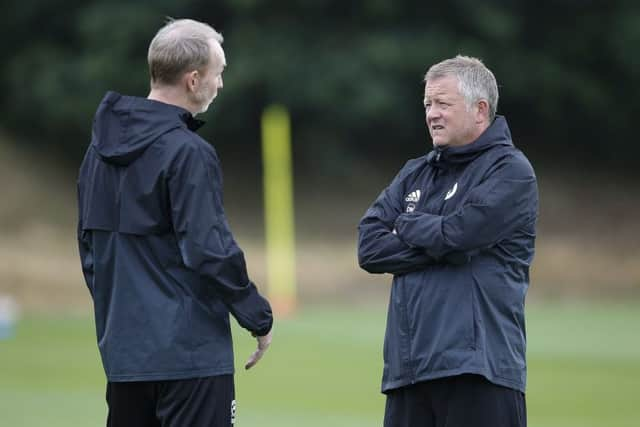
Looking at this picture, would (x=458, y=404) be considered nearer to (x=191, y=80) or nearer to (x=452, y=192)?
(x=452, y=192)

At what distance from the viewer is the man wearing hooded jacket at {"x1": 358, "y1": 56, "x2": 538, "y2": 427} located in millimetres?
4090

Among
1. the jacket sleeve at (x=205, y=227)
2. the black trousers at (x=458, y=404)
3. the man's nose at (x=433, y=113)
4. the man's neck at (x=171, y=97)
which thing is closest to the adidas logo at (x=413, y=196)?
the man's nose at (x=433, y=113)

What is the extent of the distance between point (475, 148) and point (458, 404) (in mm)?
877

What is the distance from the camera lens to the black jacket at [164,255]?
3.90m

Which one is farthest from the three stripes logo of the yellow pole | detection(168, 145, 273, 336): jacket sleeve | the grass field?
the yellow pole

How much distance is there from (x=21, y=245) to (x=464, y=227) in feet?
59.7

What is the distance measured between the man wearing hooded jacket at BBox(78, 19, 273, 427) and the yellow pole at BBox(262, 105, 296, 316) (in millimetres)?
12598

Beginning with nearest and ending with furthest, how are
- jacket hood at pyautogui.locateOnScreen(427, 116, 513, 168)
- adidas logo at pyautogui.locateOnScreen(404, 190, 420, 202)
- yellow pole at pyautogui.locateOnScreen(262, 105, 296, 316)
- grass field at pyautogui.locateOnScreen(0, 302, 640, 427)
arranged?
jacket hood at pyautogui.locateOnScreen(427, 116, 513, 168)
adidas logo at pyautogui.locateOnScreen(404, 190, 420, 202)
grass field at pyautogui.locateOnScreen(0, 302, 640, 427)
yellow pole at pyautogui.locateOnScreen(262, 105, 296, 316)

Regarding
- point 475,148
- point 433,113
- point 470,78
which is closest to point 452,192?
point 475,148

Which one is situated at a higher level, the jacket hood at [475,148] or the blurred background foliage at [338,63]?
the blurred background foliage at [338,63]

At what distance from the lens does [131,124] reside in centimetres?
404

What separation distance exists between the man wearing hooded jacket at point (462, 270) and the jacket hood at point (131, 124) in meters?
0.86

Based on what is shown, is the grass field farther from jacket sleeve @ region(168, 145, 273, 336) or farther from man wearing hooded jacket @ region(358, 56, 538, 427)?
jacket sleeve @ region(168, 145, 273, 336)

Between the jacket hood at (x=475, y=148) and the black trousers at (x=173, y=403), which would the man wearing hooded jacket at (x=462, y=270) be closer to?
the jacket hood at (x=475, y=148)
